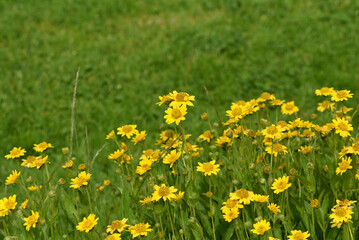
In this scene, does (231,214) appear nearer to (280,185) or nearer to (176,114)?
(280,185)

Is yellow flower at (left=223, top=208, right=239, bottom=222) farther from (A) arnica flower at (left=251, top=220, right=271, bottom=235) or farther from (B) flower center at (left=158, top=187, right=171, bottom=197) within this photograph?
(B) flower center at (left=158, top=187, right=171, bottom=197)

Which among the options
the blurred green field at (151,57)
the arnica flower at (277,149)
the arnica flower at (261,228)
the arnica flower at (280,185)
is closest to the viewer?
the arnica flower at (261,228)

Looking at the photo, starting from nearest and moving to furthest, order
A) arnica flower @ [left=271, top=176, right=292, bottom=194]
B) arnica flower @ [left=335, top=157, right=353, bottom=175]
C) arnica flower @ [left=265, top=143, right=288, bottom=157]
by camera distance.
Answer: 1. arnica flower @ [left=271, top=176, right=292, bottom=194]
2. arnica flower @ [left=335, top=157, right=353, bottom=175]
3. arnica flower @ [left=265, top=143, right=288, bottom=157]

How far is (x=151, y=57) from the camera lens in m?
5.43

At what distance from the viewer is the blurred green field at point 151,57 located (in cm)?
458

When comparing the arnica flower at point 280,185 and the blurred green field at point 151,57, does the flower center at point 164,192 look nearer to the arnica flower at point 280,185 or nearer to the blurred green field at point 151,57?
the arnica flower at point 280,185

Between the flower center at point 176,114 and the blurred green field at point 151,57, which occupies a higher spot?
the flower center at point 176,114

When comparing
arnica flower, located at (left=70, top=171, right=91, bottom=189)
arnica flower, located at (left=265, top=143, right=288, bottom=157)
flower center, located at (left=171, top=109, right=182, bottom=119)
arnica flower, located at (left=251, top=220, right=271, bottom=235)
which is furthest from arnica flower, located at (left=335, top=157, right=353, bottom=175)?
arnica flower, located at (left=70, top=171, right=91, bottom=189)

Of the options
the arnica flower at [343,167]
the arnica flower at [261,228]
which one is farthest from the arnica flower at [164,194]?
the arnica flower at [343,167]

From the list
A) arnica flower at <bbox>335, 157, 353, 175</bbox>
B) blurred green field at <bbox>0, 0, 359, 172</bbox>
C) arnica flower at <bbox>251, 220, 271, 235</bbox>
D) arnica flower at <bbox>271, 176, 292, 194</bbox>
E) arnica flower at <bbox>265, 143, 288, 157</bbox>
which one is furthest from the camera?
blurred green field at <bbox>0, 0, 359, 172</bbox>

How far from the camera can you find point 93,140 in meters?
4.12

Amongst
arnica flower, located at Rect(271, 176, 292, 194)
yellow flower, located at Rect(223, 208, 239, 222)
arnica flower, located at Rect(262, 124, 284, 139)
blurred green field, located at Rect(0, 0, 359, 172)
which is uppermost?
arnica flower, located at Rect(262, 124, 284, 139)

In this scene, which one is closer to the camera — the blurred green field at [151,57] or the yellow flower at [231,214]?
the yellow flower at [231,214]

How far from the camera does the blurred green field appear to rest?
458 cm
